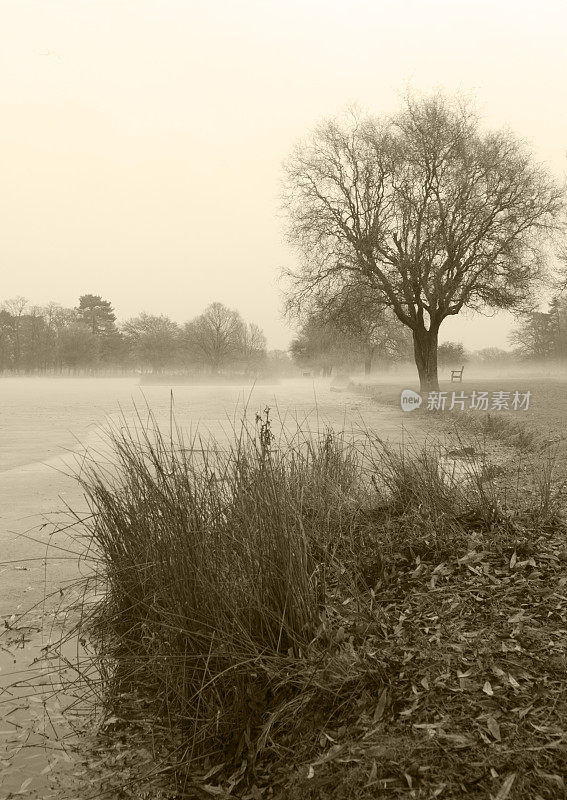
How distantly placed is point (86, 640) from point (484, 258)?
1013 inches

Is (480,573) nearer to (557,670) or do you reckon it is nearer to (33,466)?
(557,670)

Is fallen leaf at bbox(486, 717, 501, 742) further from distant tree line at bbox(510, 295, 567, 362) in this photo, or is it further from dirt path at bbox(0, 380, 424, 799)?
distant tree line at bbox(510, 295, 567, 362)

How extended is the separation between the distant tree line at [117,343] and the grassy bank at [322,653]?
58.0 m

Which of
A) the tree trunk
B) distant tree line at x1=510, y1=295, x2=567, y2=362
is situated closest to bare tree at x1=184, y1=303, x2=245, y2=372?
distant tree line at x1=510, y1=295, x2=567, y2=362

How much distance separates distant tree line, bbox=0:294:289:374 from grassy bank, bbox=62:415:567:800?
58.0 metres

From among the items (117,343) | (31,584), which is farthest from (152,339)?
(31,584)

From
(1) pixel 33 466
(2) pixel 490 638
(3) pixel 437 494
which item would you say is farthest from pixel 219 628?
(1) pixel 33 466

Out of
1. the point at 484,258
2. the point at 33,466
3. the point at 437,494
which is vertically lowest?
the point at 33,466

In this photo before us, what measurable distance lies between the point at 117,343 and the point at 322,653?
2534 inches

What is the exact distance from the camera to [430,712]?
3131 millimetres

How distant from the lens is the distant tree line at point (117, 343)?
6347 cm

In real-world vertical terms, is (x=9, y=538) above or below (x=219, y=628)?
below

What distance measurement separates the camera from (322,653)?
11.9 ft

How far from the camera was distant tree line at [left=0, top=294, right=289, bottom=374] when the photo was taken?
63.5m
